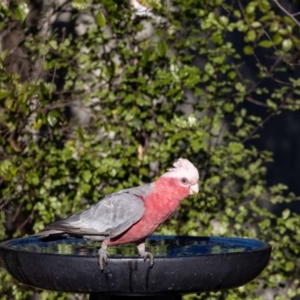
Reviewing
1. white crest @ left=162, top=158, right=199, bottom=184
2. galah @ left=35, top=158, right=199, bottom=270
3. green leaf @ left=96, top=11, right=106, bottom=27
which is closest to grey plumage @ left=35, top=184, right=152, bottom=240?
galah @ left=35, top=158, right=199, bottom=270

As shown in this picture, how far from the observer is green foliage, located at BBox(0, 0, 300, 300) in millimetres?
4777

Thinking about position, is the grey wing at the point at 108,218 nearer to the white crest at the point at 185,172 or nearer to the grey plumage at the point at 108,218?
the grey plumage at the point at 108,218

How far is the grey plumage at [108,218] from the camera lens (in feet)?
10.7

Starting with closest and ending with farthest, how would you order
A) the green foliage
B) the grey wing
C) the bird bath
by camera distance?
the bird bath → the grey wing → the green foliage

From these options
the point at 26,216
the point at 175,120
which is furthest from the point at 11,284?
the point at 175,120

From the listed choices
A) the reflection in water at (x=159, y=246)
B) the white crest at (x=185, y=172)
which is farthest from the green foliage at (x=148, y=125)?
the white crest at (x=185, y=172)

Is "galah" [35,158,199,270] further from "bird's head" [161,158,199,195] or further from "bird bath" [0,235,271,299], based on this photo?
"bird bath" [0,235,271,299]

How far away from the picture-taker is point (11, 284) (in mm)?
5098

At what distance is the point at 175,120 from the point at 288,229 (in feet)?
3.46

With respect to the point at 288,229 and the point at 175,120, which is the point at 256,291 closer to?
the point at 288,229

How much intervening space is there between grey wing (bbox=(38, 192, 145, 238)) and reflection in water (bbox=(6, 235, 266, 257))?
0.18 metres

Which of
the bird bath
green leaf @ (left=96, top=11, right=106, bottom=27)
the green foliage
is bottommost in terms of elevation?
the green foliage

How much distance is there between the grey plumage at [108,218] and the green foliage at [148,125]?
137 cm

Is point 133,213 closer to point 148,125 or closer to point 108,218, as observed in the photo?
point 108,218
